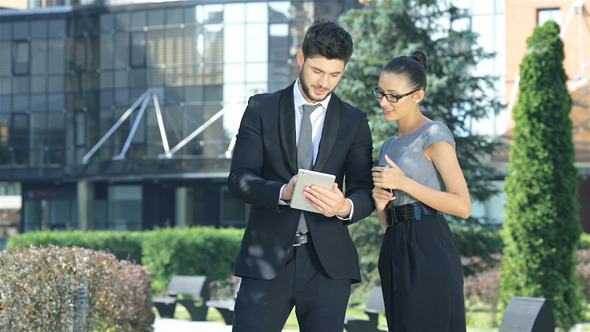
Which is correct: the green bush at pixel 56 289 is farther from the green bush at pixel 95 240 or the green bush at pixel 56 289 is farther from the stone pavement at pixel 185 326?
the green bush at pixel 95 240

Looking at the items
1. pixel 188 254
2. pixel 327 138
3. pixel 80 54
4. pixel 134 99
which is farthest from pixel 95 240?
pixel 80 54

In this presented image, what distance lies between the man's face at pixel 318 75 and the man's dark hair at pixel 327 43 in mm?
28

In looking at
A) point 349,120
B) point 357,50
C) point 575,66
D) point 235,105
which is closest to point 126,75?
point 235,105

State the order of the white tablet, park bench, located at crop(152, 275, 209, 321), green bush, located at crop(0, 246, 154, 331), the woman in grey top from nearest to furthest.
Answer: the white tablet → the woman in grey top → green bush, located at crop(0, 246, 154, 331) → park bench, located at crop(152, 275, 209, 321)

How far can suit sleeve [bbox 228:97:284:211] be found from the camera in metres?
4.45

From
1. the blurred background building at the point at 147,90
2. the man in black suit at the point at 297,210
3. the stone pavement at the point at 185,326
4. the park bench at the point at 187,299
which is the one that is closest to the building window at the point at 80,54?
the blurred background building at the point at 147,90

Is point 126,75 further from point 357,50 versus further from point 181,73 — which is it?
point 357,50

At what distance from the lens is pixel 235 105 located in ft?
138

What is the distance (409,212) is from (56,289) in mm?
4612

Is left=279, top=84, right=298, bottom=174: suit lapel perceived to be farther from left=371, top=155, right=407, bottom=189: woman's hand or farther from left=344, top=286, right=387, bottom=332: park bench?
left=344, top=286, right=387, bottom=332: park bench

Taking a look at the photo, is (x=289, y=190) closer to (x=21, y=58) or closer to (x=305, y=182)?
(x=305, y=182)

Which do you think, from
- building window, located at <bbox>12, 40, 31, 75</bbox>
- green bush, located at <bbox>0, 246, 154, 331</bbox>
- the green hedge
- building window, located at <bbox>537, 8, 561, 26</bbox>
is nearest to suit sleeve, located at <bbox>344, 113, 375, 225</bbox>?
green bush, located at <bbox>0, 246, 154, 331</bbox>

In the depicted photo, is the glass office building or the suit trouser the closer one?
the suit trouser

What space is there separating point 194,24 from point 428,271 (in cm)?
3909
